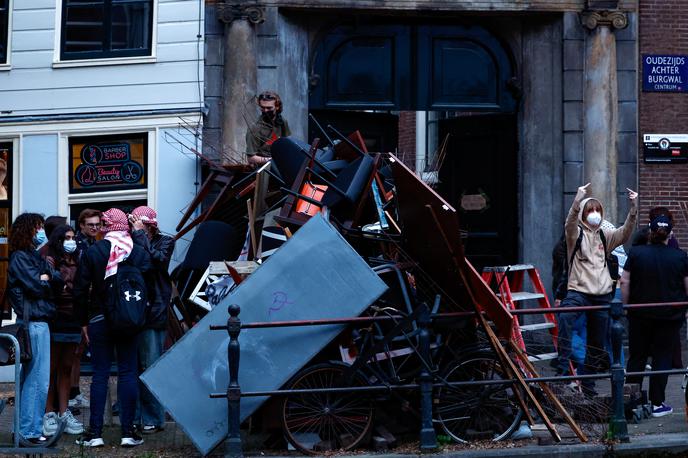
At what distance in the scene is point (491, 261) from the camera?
16859 millimetres

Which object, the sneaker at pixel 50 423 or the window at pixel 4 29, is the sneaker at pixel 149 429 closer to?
the sneaker at pixel 50 423

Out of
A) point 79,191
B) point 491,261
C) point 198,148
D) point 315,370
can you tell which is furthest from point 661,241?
point 79,191

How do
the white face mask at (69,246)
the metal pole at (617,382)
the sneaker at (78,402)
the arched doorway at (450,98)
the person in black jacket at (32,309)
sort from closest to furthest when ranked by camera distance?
the metal pole at (617,382) < the person in black jacket at (32,309) < the white face mask at (69,246) < the sneaker at (78,402) < the arched doorway at (450,98)

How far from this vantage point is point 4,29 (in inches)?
648

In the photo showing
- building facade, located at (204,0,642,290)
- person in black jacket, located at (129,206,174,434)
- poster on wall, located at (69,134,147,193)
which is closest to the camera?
person in black jacket, located at (129,206,174,434)

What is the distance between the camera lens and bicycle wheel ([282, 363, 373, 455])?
10.5 m

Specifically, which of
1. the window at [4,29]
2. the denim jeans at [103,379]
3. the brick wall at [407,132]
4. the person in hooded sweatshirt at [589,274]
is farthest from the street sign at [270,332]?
the window at [4,29]

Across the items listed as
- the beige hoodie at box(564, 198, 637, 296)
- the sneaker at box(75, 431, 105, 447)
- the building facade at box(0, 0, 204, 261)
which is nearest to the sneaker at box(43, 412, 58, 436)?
the sneaker at box(75, 431, 105, 447)

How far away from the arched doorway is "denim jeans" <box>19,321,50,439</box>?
6547 mm

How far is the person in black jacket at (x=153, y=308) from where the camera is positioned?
11.3 metres

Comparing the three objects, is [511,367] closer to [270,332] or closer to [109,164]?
[270,332]

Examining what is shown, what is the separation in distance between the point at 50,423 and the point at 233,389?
2.18m

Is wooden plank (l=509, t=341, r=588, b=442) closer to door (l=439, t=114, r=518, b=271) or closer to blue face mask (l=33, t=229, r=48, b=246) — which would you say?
blue face mask (l=33, t=229, r=48, b=246)

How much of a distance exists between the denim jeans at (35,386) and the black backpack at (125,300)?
582mm
